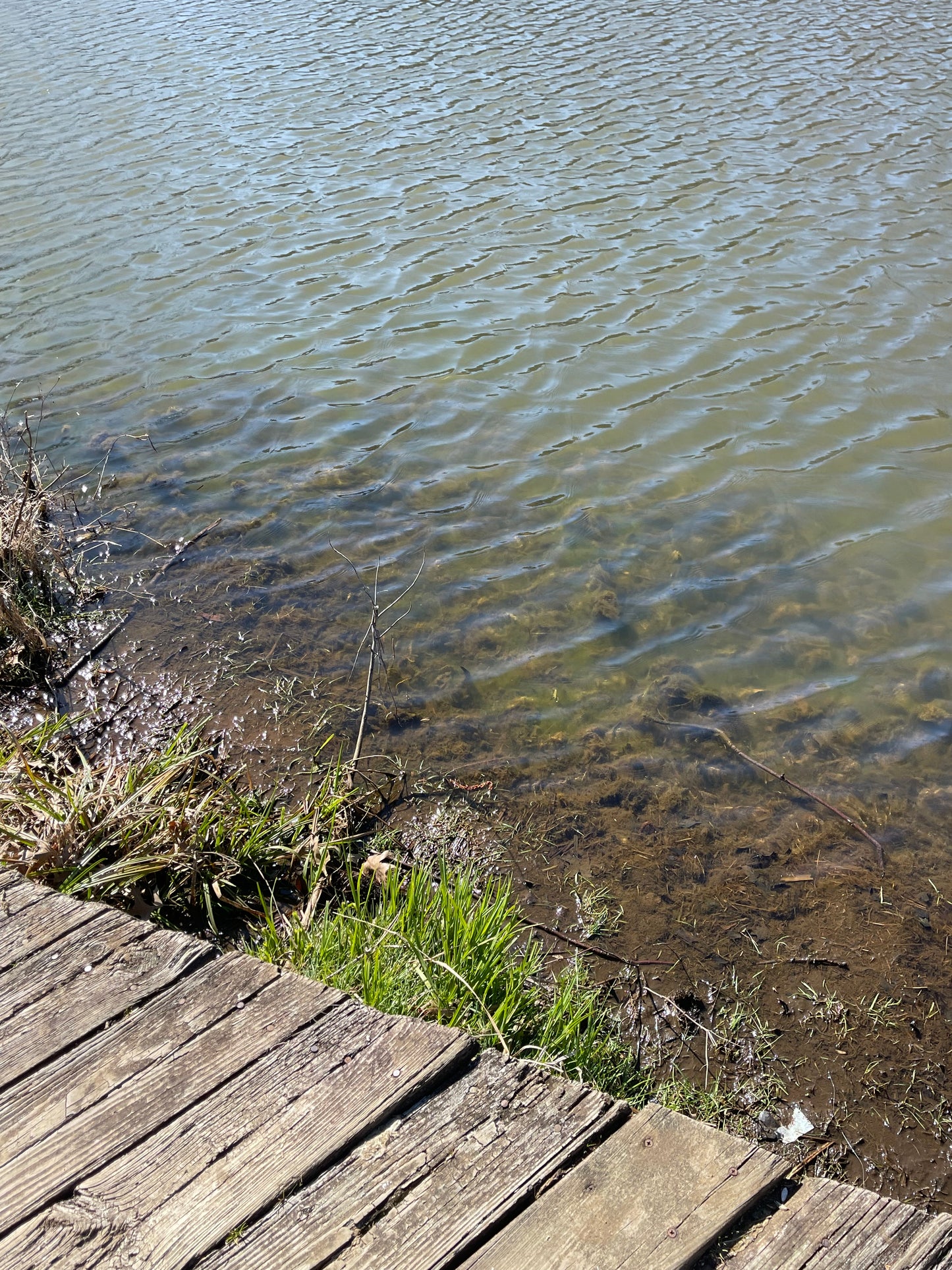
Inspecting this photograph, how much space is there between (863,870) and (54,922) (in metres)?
2.88

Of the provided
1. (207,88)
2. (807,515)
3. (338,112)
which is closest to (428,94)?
(338,112)

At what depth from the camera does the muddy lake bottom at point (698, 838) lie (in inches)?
124

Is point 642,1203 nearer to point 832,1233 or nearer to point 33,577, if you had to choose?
point 832,1233

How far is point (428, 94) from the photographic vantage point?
12938 millimetres

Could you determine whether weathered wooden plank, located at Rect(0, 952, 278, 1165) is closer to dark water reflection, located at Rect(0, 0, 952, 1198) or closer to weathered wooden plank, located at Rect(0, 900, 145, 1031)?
weathered wooden plank, located at Rect(0, 900, 145, 1031)

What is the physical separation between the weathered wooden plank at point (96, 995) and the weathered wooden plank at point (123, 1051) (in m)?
0.03

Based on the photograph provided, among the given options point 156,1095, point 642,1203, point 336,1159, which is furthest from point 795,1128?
point 156,1095

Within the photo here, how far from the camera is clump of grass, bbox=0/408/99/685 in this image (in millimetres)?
4863

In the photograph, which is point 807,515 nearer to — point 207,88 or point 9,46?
point 207,88

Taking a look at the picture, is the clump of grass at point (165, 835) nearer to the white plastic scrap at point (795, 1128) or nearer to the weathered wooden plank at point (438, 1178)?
the weathered wooden plank at point (438, 1178)

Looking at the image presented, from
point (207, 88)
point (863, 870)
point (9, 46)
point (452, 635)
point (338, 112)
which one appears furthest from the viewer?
point (9, 46)

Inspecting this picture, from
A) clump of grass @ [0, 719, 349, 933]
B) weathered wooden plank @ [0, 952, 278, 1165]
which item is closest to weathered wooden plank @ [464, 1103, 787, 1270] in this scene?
weathered wooden plank @ [0, 952, 278, 1165]

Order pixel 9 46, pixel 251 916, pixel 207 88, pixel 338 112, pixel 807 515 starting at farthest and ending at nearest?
pixel 9 46 < pixel 207 88 < pixel 338 112 < pixel 807 515 < pixel 251 916

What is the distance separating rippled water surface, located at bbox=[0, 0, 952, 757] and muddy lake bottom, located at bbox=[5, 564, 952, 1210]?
243mm
